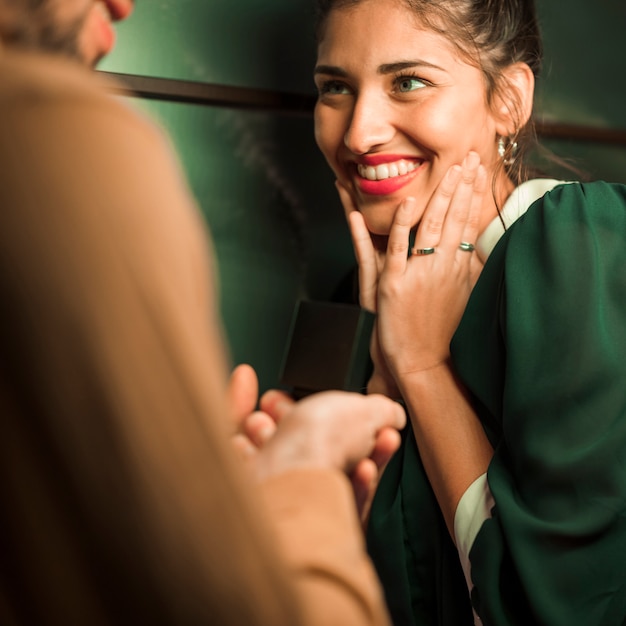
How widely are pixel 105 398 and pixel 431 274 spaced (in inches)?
28.7

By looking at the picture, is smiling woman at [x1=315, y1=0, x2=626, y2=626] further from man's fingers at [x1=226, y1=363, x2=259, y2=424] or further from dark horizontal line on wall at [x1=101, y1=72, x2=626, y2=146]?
man's fingers at [x1=226, y1=363, x2=259, y2=424]

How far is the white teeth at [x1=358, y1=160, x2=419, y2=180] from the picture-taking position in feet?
3.53

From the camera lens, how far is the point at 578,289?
0.83 meters

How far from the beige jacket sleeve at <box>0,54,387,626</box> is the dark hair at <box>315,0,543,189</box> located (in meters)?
0.75

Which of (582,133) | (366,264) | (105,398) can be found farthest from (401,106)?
(105,398)

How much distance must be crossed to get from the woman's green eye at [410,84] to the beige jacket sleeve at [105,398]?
28.2 inches

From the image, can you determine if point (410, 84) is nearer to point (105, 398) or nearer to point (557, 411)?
point (557, 411)

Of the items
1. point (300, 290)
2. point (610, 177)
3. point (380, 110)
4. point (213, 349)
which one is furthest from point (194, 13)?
point (213, 349)

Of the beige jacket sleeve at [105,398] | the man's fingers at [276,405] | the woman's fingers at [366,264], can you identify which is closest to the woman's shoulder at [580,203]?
the woman's fingers at [366,264]

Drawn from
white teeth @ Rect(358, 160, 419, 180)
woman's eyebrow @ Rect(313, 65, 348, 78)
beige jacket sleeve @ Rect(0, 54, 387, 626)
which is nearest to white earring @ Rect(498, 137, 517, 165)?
white teeth @ Rect(358, 160, 419, 180)

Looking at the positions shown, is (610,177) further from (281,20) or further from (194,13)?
(194,13)

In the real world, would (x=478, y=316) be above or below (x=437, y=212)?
below

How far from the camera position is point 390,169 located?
1.08m

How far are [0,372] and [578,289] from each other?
2.06ft
